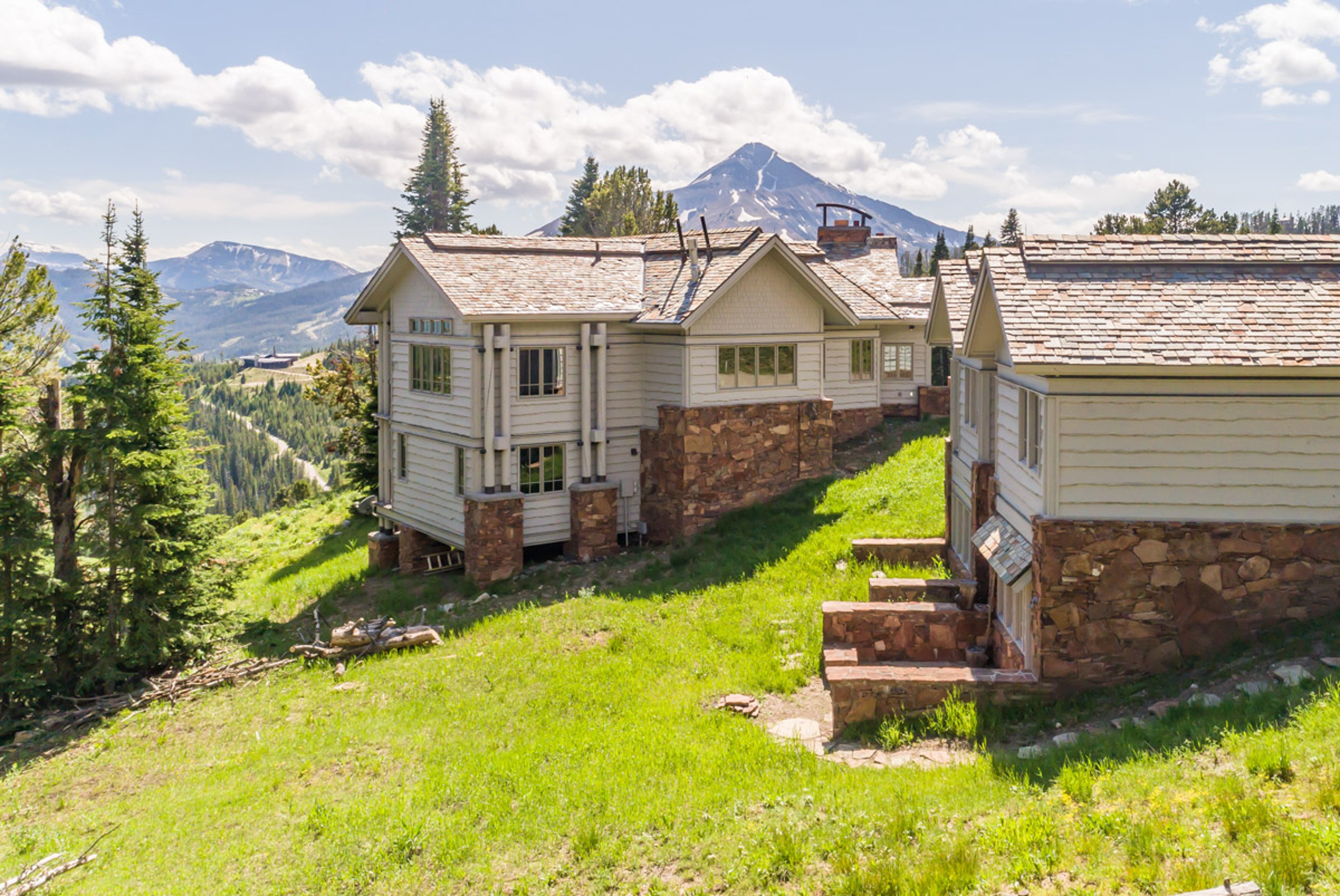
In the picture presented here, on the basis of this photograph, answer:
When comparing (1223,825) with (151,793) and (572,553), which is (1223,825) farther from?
(572,553)

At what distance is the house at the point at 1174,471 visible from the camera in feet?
38.5

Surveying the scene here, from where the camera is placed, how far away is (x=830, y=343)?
101 feet

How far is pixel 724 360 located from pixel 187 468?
12.2 metres

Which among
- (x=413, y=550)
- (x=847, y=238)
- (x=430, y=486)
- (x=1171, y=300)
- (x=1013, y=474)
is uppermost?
(x=847, y=238)

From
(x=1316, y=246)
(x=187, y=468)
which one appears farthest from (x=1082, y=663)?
(x=187, y=468)

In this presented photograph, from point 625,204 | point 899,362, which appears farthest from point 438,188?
point 899,362

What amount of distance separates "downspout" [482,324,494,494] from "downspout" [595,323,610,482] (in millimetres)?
2683

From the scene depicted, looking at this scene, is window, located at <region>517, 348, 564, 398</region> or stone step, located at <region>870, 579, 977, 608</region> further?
window, located at <region>517, 348, 564, 398</region>

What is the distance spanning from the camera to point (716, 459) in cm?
2370

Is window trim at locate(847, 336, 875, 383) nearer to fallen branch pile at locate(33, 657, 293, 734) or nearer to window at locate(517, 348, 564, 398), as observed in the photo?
window at locate(517, 348, 564, 398)

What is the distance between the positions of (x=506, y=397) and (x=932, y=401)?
16825mm

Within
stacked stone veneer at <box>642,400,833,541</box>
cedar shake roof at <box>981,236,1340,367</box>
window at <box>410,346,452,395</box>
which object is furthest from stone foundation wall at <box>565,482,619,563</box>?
cedar shake roof at <box>981,236,1340,367</box>

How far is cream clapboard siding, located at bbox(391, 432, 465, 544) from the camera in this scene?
22.9 meters

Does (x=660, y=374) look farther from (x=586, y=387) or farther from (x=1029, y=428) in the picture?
(x=1029, y=428)
